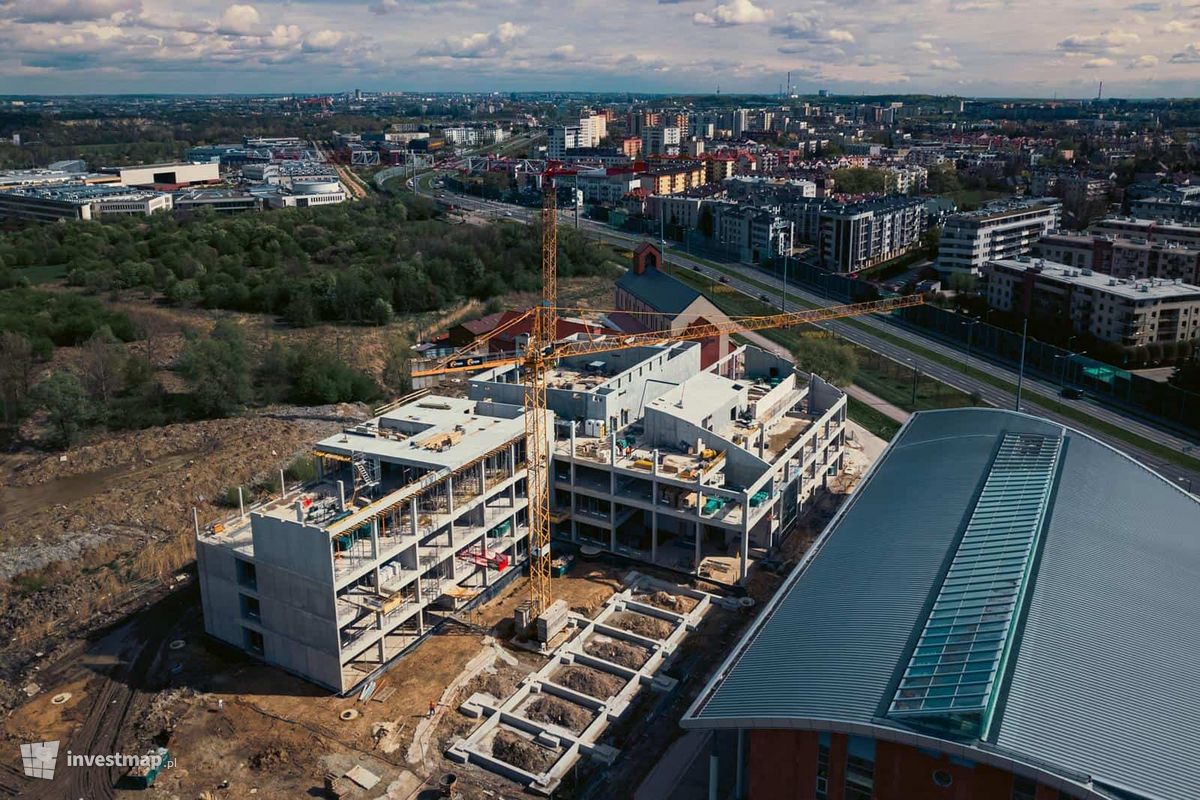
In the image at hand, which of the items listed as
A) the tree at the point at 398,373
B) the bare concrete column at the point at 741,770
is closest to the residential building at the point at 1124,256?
the tree at the point at 398,373

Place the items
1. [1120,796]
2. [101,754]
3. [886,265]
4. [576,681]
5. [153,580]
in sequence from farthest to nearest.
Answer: [886,265]
[153,580]
[576,681]
[101,754]
[1120,796]

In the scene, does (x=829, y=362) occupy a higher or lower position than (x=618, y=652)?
higher

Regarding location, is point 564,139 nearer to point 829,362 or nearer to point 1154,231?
point 1154,231

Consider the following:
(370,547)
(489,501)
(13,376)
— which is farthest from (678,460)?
(13,376)

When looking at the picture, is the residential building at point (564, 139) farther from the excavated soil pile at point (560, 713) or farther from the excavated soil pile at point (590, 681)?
the excavated soil pile at point (560, 713)

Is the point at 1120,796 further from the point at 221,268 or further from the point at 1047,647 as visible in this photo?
the point at 221,268

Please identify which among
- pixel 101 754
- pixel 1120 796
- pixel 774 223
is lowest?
pixel 101 754

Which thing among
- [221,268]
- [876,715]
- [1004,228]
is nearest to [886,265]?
[1004,228]
